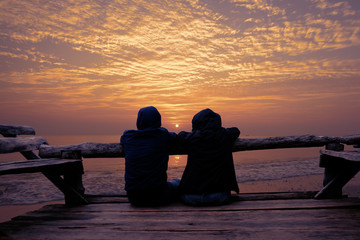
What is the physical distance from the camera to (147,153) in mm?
3617

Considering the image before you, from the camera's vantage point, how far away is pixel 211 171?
142 inches

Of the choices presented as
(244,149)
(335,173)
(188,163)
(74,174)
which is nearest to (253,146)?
(244,149)

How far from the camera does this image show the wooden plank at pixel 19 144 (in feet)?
12.0

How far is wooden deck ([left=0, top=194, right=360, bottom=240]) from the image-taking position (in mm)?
2684

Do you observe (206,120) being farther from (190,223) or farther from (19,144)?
(19,144)

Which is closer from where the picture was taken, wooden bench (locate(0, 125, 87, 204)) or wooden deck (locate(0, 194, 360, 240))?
wooden deck (locate(0, 194, 360, 240))

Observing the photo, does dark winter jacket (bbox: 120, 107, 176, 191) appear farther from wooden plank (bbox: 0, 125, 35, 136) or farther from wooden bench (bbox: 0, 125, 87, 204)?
wooden plank (bbox: 0, 125, 35, 136)

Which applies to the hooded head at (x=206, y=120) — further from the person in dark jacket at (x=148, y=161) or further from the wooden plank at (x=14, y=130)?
the wooden plank at (x=14, y=130)

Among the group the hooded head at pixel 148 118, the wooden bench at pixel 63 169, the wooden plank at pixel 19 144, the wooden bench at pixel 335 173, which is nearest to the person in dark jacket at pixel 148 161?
the hooded head at pixel 148 118

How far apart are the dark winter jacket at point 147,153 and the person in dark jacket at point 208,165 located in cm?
35

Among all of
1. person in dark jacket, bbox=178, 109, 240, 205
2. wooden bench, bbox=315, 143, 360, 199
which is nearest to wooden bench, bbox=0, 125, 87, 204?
person in dark jacket, bbox=178, 109, 240, 205

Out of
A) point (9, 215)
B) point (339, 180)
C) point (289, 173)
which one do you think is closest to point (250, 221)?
point (339, 180)

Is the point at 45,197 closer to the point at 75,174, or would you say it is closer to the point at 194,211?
the point at 75,174

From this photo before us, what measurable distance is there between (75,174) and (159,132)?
1.76 m
